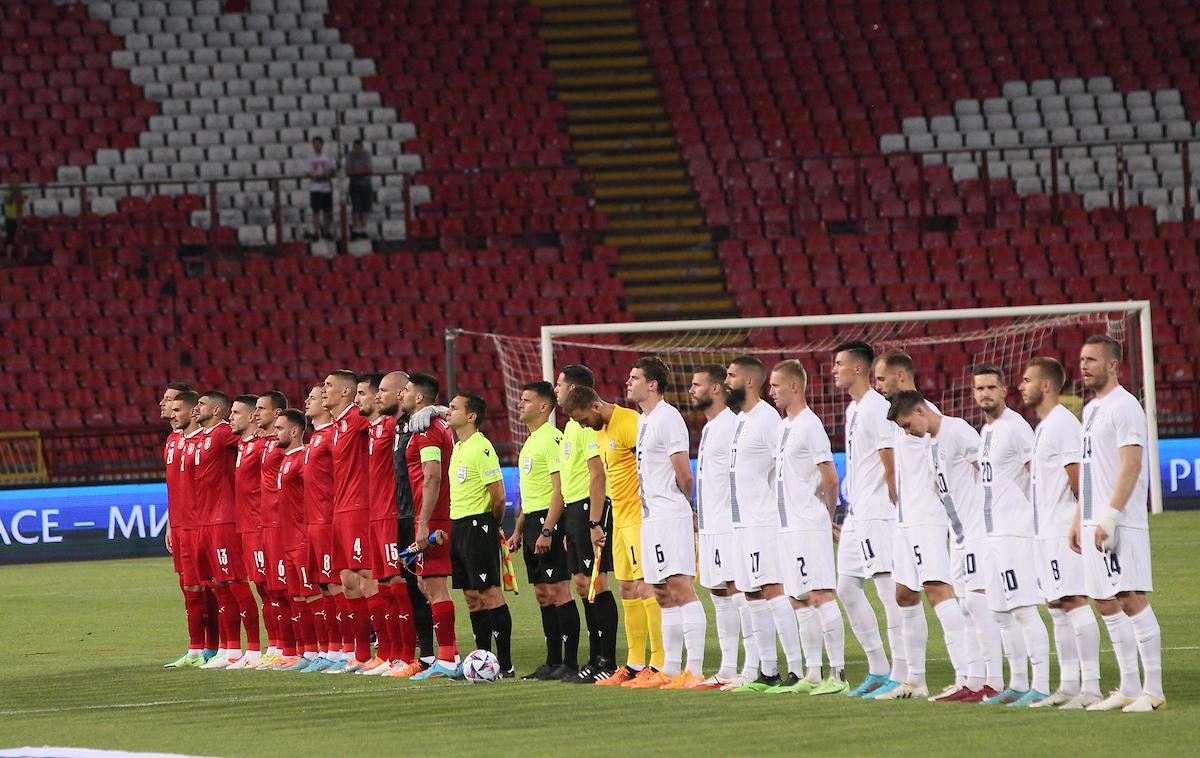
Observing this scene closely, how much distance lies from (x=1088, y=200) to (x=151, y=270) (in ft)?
49.0

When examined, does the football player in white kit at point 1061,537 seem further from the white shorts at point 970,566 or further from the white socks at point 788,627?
the white socks at point 788,627

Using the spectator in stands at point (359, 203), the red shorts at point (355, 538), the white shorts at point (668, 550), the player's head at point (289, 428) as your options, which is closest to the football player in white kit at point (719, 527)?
the white shorts at point (668, 550)

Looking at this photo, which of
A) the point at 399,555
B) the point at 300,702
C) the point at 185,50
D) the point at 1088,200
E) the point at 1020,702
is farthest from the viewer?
the point at 185,50

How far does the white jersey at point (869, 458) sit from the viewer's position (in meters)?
10.4

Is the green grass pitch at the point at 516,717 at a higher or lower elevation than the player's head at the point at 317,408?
lower

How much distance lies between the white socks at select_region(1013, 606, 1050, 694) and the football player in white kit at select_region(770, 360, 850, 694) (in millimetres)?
1101

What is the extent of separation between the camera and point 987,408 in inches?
387

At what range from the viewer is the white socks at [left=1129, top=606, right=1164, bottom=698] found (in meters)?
8.95

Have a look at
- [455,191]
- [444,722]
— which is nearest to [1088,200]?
[455,191]

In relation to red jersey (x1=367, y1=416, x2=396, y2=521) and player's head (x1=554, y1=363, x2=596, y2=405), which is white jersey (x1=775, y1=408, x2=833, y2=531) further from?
red jersey (x1=367, y1=416, x2=396, y2=521)

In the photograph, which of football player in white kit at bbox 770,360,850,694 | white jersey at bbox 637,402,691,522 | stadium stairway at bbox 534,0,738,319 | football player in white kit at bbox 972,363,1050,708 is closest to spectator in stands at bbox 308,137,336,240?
stadium stairway at bbox 534,0,738,319

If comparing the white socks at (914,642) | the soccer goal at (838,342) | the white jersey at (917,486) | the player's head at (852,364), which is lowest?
the white socks at (914,642)

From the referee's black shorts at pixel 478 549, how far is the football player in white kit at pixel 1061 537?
3.67m

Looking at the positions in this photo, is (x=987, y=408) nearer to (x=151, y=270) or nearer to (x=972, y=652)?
(x=972, y=652)
